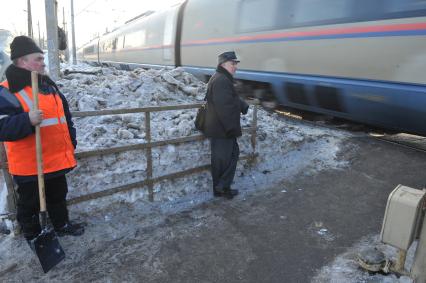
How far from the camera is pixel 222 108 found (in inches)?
158

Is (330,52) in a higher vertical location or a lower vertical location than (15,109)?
higher

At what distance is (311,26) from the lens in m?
5.75

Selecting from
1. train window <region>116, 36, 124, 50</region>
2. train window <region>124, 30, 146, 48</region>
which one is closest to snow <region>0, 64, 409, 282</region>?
train window <region>124, 30, 146, 48</region>

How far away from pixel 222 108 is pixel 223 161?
2.09 ft

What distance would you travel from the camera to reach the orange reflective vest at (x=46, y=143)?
2.80m

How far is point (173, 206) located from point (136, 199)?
1.36 ft

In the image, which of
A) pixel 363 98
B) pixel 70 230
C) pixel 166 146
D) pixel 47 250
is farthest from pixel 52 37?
pixel 363 98

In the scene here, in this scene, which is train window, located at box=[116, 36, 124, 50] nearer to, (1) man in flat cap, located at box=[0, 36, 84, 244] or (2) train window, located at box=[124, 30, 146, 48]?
(2) train window, located at box=[124, 30, 146, 48]

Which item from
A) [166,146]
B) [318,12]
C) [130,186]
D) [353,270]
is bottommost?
[353,270]

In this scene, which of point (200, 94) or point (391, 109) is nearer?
point (391, 109)

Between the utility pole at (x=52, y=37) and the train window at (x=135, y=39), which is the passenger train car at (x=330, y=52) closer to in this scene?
the utility pole at (x=52, y=37)

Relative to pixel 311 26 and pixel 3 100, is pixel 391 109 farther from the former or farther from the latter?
pixel 3 100

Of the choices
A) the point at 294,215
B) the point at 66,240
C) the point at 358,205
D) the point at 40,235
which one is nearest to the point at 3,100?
the point at 40,235

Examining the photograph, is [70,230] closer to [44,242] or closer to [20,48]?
[44,242]
